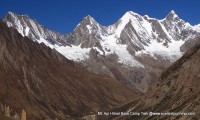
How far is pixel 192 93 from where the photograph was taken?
5635 inches

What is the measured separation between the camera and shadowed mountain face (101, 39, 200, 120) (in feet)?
444

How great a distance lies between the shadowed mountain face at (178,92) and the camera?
135337 mm

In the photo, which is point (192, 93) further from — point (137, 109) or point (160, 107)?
point (137, 109)

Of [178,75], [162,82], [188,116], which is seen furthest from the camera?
[162,82]

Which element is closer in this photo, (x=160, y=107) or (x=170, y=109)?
(x=170, y=109)

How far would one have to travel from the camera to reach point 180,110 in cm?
13300

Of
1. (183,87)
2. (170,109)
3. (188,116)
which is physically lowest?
(188,116)

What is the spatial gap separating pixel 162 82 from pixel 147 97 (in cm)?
715

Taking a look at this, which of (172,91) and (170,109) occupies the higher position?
(172,91)

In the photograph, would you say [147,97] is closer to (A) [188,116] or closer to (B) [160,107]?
(B) [160,107]

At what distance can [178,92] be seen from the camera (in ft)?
506

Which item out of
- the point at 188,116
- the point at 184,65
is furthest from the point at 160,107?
the point at 188,116

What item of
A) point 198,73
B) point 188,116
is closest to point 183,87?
point 198,73

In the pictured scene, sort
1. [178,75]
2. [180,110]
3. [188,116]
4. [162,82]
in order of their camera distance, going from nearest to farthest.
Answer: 1. [188,116]
2. [180,110]
3. [178,75]
4. [162,82]
